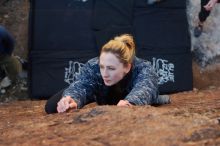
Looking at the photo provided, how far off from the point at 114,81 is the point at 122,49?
0.76 ft

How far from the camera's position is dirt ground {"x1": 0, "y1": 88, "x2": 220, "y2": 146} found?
2102 millimetres

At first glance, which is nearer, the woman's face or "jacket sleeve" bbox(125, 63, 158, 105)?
"jacket sleeve" bbox(125, 63, 158, 105)

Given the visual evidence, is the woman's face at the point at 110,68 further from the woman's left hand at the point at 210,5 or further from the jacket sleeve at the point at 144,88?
the woman's left hand at the point at 210,5

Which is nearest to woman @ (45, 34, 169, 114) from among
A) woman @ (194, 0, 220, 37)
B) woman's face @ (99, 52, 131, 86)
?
woman's face @ (99, 52, 131, 86)

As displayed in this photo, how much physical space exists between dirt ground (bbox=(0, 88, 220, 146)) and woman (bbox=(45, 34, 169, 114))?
366mm

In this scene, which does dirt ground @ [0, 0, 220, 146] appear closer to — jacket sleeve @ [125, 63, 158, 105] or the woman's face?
jacket sleeve @ [125, 63, 158, 105]

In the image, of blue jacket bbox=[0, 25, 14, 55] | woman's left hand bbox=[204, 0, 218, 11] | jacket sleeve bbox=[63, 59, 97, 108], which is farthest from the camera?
woman's left hand bbox=[204, 0, 218, 11]

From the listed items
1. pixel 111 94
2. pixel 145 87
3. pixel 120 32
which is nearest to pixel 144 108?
pixel 145 87

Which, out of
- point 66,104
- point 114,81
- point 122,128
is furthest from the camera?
point 114,81

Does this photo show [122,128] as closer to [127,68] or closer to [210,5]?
[127,68]

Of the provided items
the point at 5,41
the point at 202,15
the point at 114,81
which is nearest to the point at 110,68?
the point at 114,81

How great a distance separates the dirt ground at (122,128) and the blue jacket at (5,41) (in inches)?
79.5

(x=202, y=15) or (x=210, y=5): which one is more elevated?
(x=210, y=5)

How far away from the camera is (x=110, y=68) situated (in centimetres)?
307
